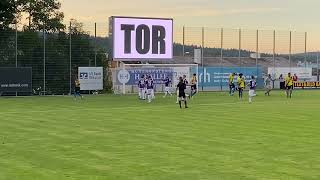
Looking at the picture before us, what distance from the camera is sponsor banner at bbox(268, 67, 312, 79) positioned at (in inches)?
2559

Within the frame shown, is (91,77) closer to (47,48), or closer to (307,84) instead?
(47,48)

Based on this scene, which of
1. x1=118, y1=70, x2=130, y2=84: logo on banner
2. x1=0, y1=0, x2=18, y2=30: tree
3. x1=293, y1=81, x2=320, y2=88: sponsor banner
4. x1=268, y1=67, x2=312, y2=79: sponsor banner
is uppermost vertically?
x1=0, y1=0, x2=18, y2=30: tree

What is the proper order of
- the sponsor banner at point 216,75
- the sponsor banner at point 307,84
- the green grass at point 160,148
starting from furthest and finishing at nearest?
the sponsor banner at point 307,84
the sponsor banner at point 216,75
the green grass at point 160,148

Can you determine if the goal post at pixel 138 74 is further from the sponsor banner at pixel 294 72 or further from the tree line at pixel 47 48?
the sponsor banner at pixel 294 72

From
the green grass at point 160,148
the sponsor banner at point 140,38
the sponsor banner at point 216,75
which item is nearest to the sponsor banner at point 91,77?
the sponsor banner at point 140,38

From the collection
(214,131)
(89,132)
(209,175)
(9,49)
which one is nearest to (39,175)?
(209,175)

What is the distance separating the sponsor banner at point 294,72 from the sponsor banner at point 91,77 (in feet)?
69.0

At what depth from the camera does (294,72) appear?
66750 millimetres

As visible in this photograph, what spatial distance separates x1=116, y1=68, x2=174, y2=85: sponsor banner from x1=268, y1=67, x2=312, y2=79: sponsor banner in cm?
1514

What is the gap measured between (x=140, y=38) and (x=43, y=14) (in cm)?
1212

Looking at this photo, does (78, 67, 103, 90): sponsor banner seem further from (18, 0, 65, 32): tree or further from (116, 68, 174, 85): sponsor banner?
(18, 0, 65, 32): tree

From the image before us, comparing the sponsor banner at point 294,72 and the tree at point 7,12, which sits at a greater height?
the tree at point 7,12

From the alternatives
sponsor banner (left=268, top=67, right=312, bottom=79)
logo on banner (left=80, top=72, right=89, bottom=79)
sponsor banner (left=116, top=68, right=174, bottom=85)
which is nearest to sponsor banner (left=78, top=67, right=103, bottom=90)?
logo on banner (left=80, top=72, right=89, bottom=79)

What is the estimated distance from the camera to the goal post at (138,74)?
2056 inches
